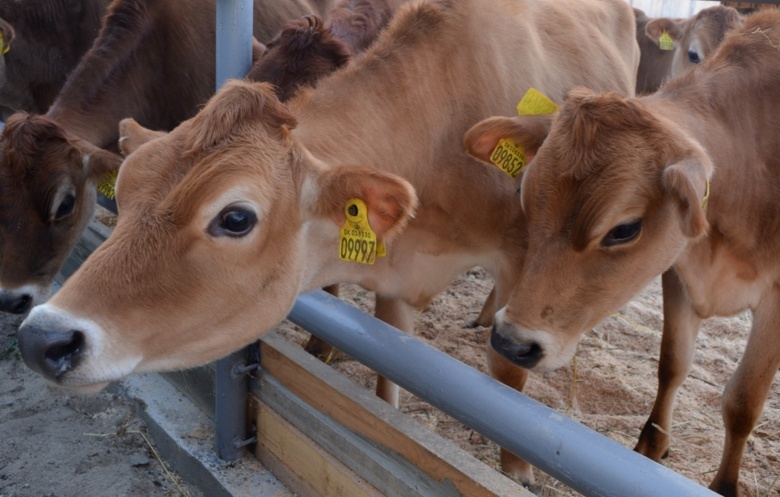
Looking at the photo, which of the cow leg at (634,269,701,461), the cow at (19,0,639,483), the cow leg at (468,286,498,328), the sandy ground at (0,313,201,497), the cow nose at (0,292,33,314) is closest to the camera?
the cow at (19,0,639,483)

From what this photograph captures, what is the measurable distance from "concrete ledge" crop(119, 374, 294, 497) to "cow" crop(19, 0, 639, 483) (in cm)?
98

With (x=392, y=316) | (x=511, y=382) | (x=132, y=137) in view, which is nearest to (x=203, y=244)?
(x=132, y=137)

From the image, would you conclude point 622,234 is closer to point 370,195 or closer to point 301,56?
point 370,195

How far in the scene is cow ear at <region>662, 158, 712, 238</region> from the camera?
2258mm

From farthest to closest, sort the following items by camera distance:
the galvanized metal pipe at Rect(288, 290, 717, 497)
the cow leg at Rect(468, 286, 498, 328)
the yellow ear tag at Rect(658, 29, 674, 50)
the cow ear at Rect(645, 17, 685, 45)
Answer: the cow ear at Rect(645, 17, 685, 45)
the yellow ear tag at Rect(658, 29, 674, 50)
the cow leg at Rect(468, 286, 498, 328)
the galvanized metal pipe at Rect(288, 290, 717, 497)

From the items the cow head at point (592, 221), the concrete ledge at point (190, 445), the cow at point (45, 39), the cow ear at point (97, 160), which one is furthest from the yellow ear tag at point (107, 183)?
the cow at point (45, 39)

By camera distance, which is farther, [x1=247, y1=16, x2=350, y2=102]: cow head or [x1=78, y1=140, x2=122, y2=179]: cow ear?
[x1=78, y1=140, x2=122, y2=179]: cow ear

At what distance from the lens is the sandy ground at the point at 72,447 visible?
126 inches

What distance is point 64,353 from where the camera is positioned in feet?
6.18

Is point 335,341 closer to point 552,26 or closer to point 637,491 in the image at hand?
point 637,491

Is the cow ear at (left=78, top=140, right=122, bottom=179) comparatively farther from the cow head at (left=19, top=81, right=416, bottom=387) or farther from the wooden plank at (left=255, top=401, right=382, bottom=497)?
the cow head at (left=19, top=81, right=416, bottom=387)

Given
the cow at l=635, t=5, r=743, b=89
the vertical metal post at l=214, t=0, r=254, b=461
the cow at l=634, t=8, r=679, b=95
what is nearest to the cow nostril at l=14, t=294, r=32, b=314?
the vertical metal post at l=214, t=0, r=254, b=461

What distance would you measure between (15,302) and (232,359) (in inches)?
60.5

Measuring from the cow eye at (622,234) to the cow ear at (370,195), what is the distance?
71 cm
